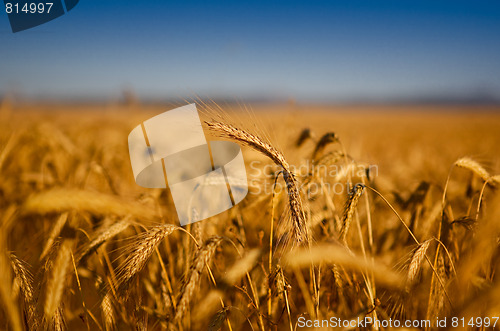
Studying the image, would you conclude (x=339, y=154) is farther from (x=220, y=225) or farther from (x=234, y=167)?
(x=220, y=225)

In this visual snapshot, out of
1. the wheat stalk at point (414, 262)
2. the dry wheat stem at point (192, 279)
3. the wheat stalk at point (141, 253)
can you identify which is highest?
the wheat stalk at point (141, 253)

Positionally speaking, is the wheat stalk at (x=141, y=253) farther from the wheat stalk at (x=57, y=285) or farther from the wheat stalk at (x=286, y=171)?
the wheat stalk at (x=286, y=171)

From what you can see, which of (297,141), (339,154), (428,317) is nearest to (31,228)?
(297,141)

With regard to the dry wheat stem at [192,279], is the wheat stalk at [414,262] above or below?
below

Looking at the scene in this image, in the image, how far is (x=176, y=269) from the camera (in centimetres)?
177

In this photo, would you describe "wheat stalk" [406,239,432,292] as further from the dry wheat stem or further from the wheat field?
the dry wheat stem

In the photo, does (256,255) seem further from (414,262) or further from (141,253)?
(414,262)

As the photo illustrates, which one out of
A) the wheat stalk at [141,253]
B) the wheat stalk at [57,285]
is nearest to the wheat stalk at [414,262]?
the wheat stalk at [141,253]

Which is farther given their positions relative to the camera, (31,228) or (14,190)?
(14,190)

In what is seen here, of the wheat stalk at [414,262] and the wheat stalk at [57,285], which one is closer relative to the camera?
the wheat stalk at [57,285]

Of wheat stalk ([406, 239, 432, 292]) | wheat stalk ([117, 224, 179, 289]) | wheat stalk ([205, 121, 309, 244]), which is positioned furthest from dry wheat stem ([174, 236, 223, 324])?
wheat stalk ([406, 239, 432, 292])

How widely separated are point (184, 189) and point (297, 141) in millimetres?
920

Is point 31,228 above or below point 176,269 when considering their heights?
above

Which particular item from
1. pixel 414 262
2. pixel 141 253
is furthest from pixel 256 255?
pixel 414 262
